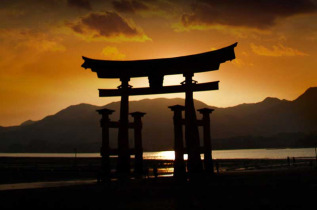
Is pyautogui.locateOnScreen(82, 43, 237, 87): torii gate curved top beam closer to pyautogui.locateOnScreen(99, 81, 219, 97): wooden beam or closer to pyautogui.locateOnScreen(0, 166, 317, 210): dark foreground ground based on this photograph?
pyautogui.locateOnScreen(99, 81, 219, 97): wooden beam

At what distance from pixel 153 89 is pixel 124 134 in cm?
334

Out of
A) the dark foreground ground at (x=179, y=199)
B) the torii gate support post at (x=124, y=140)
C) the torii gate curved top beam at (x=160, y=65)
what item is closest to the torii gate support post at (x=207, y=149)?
the torii gate curved top beam at (x=160, y=65)

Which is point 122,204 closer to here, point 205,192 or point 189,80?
Result: point 205,192

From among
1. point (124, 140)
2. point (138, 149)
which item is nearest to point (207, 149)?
point (138, 149)

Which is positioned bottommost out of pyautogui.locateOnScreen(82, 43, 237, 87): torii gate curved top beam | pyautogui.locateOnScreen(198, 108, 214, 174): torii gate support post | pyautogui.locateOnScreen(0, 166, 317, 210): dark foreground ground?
pyautogui.locateOnScreen(0, 166, 317, 210): dark foreground ground

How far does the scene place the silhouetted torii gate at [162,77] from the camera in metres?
18.3

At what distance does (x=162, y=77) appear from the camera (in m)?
20.1

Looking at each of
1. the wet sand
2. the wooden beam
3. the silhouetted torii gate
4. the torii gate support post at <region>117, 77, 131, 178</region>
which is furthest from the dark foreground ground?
the wooden beam

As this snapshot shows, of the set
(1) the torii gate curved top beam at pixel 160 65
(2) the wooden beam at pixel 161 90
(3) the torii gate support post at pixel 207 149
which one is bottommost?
(3) the torii gate support post at pixel 207 149

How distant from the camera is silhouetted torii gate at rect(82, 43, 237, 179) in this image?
1828 cm

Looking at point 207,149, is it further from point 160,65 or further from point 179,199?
point 179,199

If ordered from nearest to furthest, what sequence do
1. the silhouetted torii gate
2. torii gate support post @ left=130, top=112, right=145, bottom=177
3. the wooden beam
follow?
the silhouetted torii gate < the wooden beam < torii gate support post @ left=130, top=112, right=145, bottom=177

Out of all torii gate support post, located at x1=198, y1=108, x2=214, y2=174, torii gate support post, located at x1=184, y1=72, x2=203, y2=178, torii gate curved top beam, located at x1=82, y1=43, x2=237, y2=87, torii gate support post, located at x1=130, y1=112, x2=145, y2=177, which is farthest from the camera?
torii gate support post, located at x1=130, y1=112, x2=145, y2=177

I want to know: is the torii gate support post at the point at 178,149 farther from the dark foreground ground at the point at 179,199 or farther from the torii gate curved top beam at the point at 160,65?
the dark foreground ground at the point at 179,199
